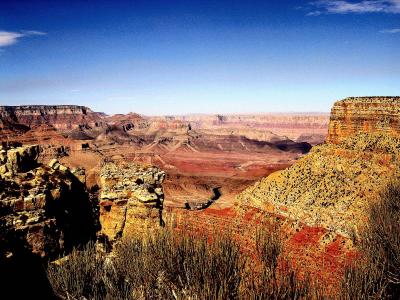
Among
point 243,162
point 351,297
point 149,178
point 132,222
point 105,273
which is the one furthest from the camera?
point 243,162

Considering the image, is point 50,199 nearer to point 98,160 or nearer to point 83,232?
point 83,232

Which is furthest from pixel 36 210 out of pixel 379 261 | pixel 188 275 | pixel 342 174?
pixel 342 174

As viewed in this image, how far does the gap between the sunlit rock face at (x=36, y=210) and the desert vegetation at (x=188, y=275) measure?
1445 millimetres

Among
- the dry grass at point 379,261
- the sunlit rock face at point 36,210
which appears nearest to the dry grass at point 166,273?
the sunlit rock face at point 36,210

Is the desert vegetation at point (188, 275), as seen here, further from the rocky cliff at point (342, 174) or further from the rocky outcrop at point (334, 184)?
the rocky cliff at point (342, 174)

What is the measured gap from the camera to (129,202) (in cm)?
2158

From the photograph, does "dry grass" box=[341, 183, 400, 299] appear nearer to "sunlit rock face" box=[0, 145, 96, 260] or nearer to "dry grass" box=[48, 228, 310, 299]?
"dry grass" box=[48, 228, 310, 299]

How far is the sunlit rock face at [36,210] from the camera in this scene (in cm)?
1599

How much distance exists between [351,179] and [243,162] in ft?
416

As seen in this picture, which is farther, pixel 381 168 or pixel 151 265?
pixel 381 168

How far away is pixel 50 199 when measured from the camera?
59.7 ft

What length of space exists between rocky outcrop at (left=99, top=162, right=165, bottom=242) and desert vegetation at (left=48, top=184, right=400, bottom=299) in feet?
6.96

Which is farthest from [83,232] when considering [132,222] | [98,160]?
[98,160]

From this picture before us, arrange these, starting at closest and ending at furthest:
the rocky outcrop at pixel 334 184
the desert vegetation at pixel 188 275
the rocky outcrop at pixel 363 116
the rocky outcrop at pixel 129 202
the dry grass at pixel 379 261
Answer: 1. the desert vegetation at pixel 188 275
2. the dry grass at pixel 379 261
3. the rocky outcrop at pixel 129 202
4. the rocky outcrop at pixel 334 184
5. the rocky outcrop at pixel 363 116
